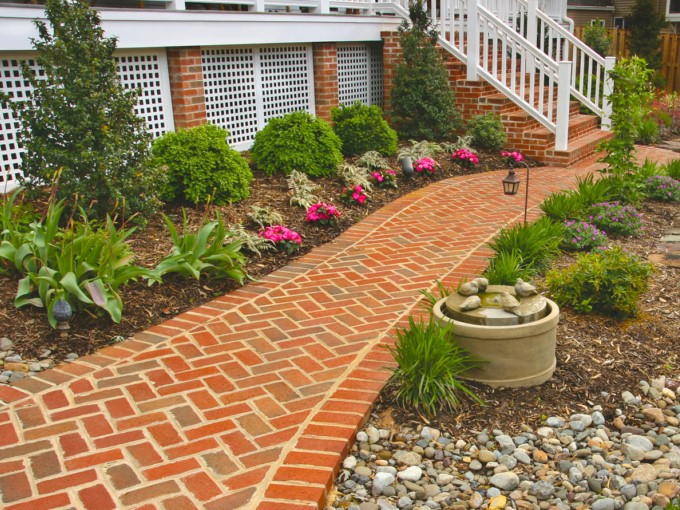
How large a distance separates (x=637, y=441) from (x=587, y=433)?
0.24 m

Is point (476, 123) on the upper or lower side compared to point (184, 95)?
lower

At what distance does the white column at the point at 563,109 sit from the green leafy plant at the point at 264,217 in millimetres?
5342

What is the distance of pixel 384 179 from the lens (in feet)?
26.2

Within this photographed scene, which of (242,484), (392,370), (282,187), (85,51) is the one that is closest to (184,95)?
(282,187)

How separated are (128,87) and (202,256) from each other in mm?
3446

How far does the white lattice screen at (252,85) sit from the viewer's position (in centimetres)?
865

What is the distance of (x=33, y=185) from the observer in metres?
5.43

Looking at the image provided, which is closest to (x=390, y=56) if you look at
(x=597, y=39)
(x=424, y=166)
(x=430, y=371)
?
(x=424, y=166)

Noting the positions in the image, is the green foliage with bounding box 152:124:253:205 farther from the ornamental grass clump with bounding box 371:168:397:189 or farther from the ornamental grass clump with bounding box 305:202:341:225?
the ornamental grass clump with bounding box 371:168:397:189

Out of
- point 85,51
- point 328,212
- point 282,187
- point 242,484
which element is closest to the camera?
point 242,484

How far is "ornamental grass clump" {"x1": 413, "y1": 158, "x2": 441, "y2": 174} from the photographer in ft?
28.0

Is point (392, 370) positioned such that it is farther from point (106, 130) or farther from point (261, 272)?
point (106, 130)

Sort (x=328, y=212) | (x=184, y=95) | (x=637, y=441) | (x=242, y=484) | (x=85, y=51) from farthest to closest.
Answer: (x=184, y=95), (x=328, y=212), (x=85, y=51), (x=637, y=441), (x=242, y=484)

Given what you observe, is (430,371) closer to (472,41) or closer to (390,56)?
(472,41)
